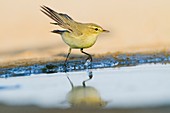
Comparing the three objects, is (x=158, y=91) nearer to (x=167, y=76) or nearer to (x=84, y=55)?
(x=167, y=76)

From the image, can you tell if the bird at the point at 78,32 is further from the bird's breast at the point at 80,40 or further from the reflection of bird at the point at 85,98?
the reflection of bird at the point at 85,98

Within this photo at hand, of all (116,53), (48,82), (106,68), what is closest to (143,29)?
(116,53)

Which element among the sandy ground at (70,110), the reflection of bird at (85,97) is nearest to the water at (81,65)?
the reflection of bird at (85,97)

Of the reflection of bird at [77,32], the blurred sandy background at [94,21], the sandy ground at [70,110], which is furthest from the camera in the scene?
the blurred sandy background at [94,21]

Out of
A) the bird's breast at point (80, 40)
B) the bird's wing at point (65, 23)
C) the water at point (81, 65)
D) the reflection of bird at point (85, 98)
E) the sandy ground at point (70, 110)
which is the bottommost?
the sandy ground at point (70, 110)

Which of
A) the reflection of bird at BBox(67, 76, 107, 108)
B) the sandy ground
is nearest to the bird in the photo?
the reflection of bird at BBox(67, 76, 107, 108)

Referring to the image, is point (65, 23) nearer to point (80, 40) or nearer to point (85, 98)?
point (80, 40)

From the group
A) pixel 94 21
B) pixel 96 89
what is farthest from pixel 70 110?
pixel 94 21
